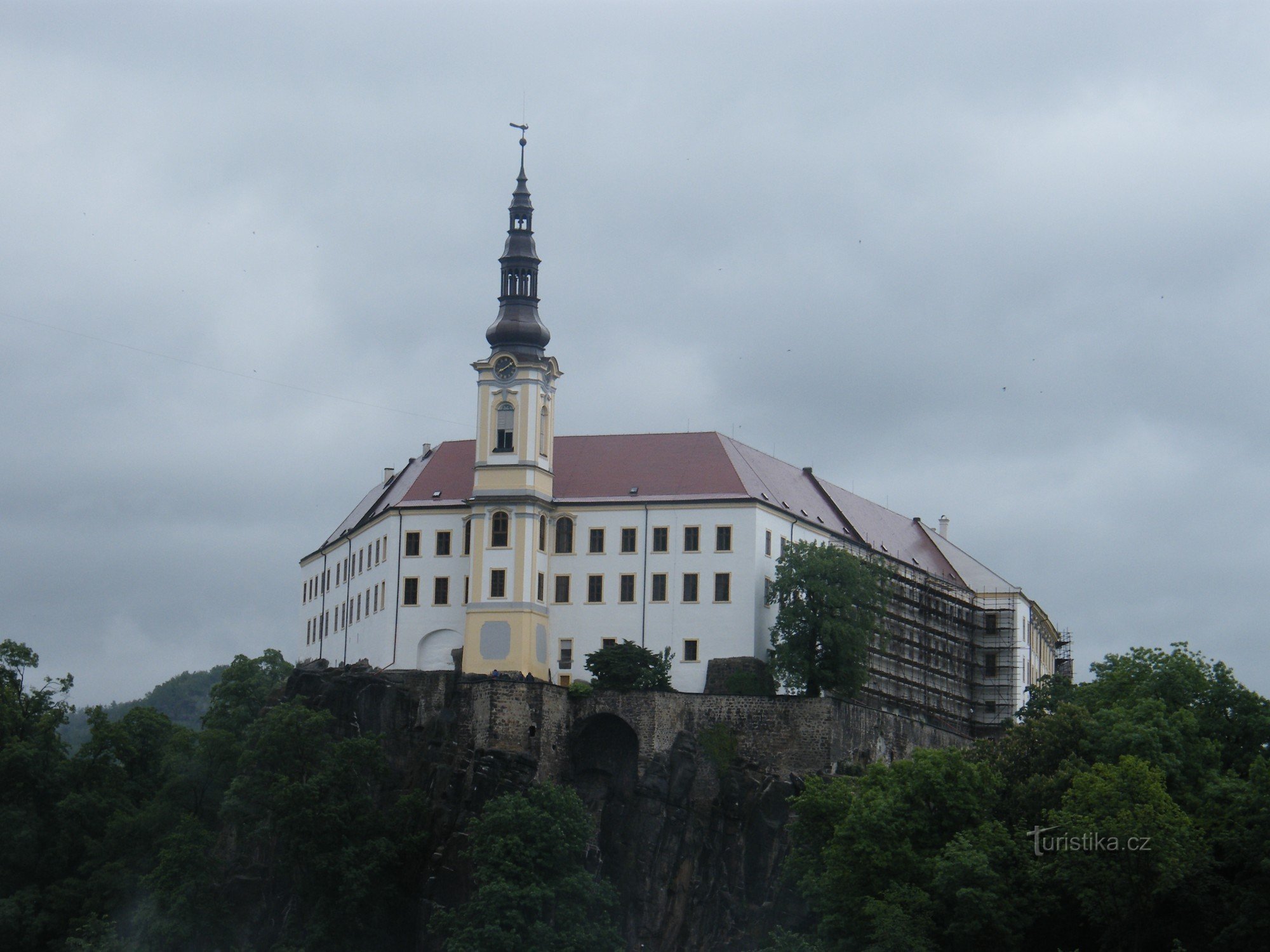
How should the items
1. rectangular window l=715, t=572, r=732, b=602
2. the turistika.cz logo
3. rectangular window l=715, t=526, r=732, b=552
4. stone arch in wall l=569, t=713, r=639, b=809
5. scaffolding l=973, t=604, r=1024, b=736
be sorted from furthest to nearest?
scaffolding l=973, t=604, r=1024, b=736 → rectangular window l=715, t=526, r=732, b=552 → rectangular window l=715, t=572, r=732, b=602 → stone arch in wall l=569, t=713, r=639, b=809 → the turistika.cz logo

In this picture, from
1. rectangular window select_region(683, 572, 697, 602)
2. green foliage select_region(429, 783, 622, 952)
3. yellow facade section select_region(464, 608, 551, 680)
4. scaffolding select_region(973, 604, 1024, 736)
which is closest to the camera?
green foliage select_region(429, 783, 622, 952)

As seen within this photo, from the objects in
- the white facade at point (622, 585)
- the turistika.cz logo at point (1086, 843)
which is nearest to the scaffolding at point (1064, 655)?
the white facade at point (622, 585)

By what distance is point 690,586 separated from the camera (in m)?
92.2

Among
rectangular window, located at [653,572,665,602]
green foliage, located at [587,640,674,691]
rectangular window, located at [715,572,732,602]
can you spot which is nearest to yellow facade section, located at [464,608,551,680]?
green foliage, located at [587,640,674,691]

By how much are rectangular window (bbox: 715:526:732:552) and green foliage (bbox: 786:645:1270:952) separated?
17.1 m

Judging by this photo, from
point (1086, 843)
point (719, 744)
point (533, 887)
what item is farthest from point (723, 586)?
point (1086, 843)

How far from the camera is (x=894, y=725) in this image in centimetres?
9194

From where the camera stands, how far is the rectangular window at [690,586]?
92.1m

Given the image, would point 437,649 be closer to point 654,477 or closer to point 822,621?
point 654,477

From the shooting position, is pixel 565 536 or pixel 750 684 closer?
pixel 750 684

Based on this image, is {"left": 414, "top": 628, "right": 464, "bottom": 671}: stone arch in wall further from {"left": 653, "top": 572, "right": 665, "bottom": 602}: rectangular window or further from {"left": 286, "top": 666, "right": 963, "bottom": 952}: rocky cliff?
{"left": 653, "top": 572, "right": 665, "bottom": 602}: rectangular window

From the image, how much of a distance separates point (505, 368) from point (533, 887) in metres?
25.9

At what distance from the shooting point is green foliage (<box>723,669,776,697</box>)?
8838 cm

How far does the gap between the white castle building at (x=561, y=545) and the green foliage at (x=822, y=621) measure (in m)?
2.10
